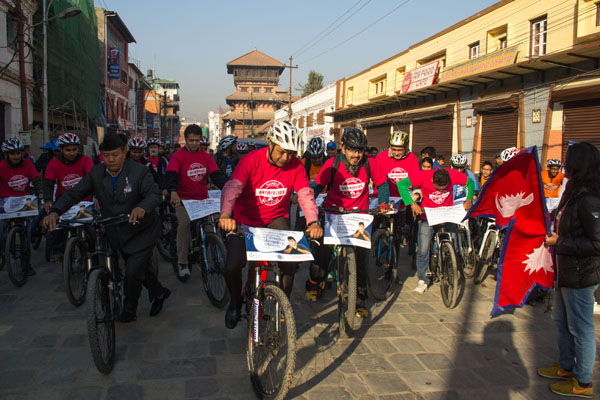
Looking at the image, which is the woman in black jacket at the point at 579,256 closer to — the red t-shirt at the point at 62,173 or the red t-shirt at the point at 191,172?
the red t-shirt at the point at 191,172

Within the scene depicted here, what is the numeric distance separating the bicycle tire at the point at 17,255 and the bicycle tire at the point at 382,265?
460 centimetres

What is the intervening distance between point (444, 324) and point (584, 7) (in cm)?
1366

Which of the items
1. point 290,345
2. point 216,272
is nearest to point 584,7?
point 216,272

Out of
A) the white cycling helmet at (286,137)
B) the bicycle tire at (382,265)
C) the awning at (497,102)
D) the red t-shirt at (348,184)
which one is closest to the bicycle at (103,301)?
the white cycling helmet at (286,137)

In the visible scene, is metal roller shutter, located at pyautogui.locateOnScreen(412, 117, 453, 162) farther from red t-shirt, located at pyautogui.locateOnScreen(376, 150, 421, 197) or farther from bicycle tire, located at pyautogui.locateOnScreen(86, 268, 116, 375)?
bicycle tire, located at pyautogui.locateOnScreen(86, 268, 116, 375)

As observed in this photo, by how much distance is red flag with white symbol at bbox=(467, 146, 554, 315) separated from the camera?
362 cm

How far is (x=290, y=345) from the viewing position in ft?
9.77

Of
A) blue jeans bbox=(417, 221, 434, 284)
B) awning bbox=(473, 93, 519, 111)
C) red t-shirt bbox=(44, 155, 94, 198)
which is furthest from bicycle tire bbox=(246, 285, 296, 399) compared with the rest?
awning bbox=(473, 93, 519, 111)

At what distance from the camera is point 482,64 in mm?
17781

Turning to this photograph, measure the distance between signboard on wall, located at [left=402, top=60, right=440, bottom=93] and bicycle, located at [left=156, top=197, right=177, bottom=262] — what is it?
16926 mm

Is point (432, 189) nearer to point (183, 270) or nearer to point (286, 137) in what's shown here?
point (286, 137)

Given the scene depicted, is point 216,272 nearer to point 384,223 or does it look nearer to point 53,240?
point 384,223

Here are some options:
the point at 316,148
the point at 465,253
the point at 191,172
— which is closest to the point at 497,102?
the point at 465,253

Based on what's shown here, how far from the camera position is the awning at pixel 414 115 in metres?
21.1
